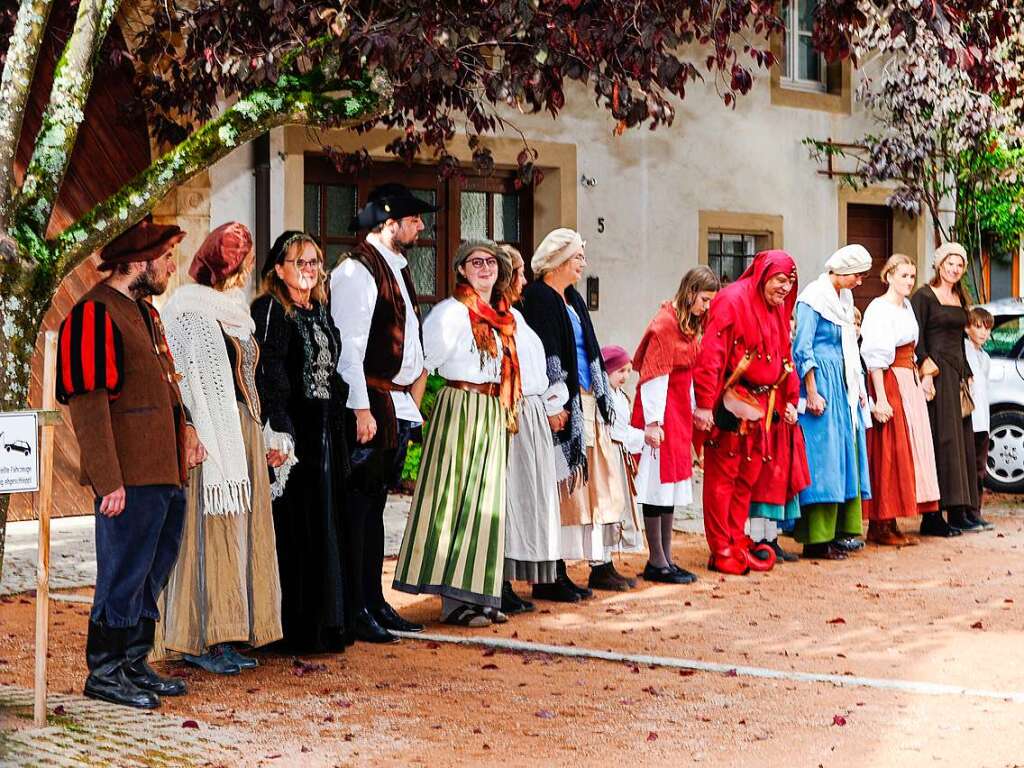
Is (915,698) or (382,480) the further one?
(382,480)

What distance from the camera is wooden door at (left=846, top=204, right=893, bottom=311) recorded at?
18.1 m

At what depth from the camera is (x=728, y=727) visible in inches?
237

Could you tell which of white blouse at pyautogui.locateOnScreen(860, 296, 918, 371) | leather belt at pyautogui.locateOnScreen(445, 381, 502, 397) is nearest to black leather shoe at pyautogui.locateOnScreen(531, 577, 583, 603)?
leather belt at pyautogui.locateOnScreen(445, 381, 502, 397)

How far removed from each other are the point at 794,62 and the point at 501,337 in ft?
33.8

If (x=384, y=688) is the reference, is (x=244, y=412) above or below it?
above

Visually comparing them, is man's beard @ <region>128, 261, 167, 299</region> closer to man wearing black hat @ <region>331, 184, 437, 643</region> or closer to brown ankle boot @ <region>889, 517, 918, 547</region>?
man wearing black hat @ <region>331, 184, 437, 643</region>

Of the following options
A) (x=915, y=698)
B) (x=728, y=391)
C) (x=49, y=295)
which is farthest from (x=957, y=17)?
(x=49, y=295)

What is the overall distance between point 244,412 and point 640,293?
31.4 feet

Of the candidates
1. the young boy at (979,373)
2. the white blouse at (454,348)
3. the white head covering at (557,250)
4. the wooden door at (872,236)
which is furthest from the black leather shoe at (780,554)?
the wooden door at (872,236)

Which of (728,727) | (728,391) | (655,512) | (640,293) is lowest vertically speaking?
(728,727)

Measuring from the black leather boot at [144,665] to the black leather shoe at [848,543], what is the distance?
537 centimetres

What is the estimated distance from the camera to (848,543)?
1076 cm

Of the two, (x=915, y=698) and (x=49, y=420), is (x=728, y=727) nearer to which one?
(x=915, y=698)

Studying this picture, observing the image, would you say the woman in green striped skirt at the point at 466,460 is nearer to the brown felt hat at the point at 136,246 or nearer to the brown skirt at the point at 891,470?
the brown felt hat at the point at 136,246
